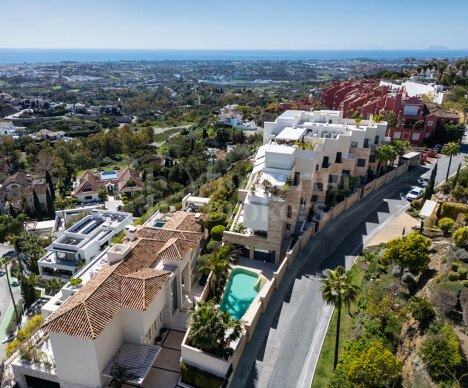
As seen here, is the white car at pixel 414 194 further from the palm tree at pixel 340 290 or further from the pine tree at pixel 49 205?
the pine tree at pixel 49 205

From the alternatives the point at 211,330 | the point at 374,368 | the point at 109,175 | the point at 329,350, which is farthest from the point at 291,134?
the point at 109,175

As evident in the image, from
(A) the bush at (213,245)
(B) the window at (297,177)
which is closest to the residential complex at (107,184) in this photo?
(A) the bush at (213,245)

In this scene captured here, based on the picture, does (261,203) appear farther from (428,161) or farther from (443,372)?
(428,161)

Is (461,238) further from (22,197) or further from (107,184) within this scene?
(22,197)

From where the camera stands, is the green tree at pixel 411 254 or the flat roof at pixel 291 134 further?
the flat roof at pixel 291 134

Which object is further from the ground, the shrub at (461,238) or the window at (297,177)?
the window at (297,177)

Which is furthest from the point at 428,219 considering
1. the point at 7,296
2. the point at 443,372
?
the point at 7,296

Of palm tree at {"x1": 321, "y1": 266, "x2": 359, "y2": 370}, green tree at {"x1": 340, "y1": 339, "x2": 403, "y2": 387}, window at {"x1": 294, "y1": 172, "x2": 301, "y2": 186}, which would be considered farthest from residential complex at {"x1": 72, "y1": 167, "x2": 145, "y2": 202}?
green tree at {"x1": 340, "y1": 339, "x2": 403, "y2": 387}

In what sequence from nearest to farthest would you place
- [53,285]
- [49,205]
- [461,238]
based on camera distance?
[461,238]
[53,285]
[49,205]
